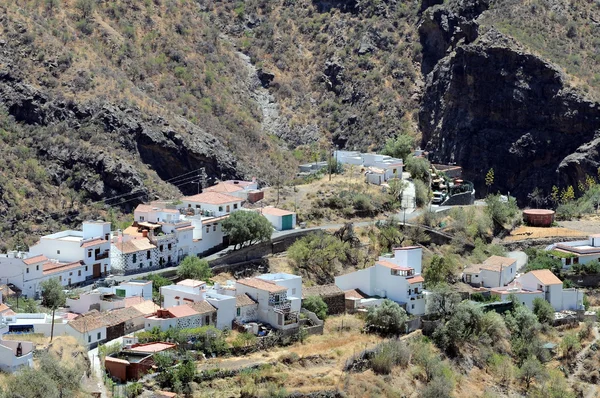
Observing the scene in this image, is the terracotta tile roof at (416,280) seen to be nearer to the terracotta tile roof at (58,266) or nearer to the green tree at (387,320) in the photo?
the green tree at (387,320)

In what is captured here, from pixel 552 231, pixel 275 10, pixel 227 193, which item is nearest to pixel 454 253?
pixel 552 231

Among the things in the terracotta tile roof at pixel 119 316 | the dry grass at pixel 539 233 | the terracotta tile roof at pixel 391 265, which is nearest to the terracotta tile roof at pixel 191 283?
the terracotta tile roof at pixel 119 316

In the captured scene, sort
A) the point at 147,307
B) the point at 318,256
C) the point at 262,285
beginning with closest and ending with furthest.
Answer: the point at 147,307 → the point at 262,285 → the point at 318,256

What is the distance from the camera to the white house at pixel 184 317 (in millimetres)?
62000

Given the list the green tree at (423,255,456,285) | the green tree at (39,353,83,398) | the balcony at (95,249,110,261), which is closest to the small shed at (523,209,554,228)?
the green tree at (423,255,456,285)

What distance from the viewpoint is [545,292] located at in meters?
74.4

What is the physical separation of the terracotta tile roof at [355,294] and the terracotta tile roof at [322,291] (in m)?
0.38

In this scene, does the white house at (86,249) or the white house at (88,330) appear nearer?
the white house at (88,330)

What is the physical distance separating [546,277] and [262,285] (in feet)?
55.6

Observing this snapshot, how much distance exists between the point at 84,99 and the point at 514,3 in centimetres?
4043

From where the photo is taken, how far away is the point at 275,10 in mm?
132875

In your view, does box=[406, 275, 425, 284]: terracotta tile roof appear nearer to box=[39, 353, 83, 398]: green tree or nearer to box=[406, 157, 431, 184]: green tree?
box=[39, 353, 83, 398]: green tree

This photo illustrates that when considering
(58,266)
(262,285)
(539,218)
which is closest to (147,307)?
(262,285)

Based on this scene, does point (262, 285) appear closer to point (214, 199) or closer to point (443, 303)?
point (443, 303)
